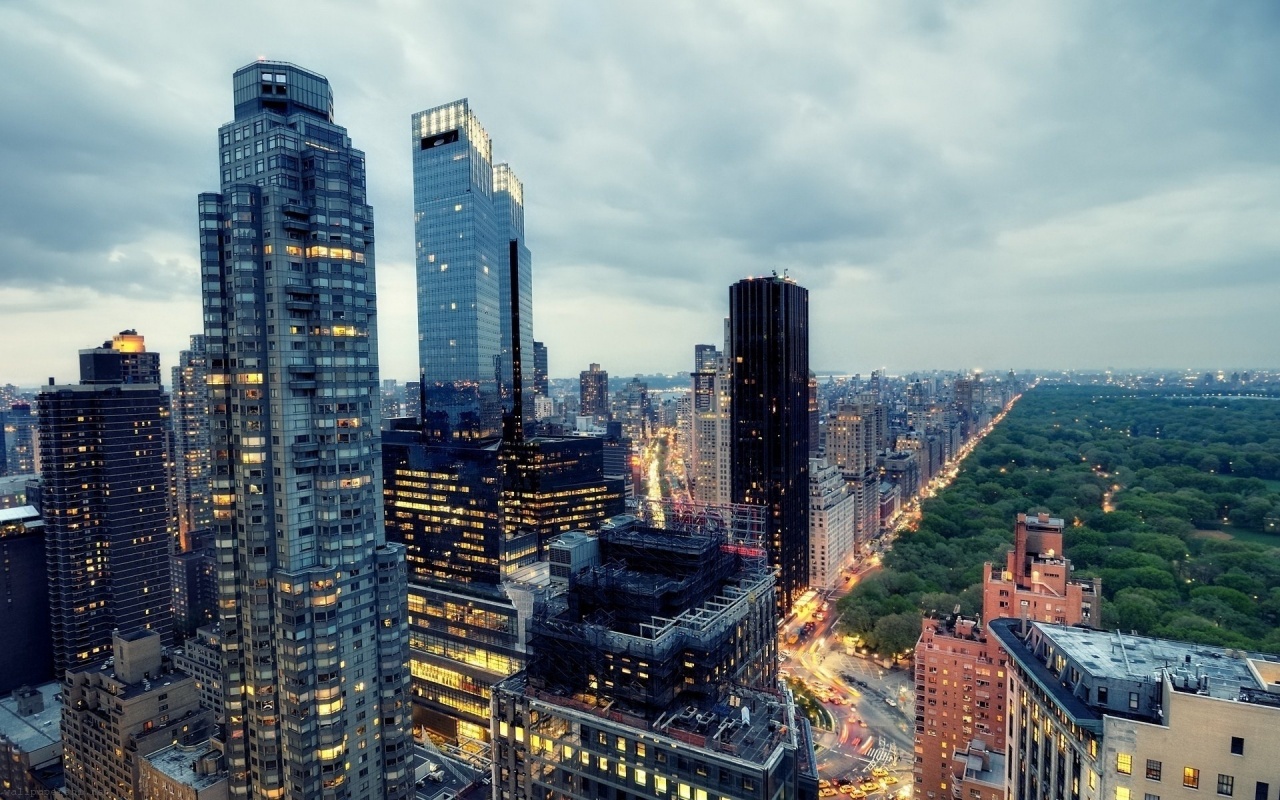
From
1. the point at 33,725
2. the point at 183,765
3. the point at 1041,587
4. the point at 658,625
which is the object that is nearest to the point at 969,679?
the point at 1041,587

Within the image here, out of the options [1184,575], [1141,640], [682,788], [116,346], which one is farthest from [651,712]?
[116,346]

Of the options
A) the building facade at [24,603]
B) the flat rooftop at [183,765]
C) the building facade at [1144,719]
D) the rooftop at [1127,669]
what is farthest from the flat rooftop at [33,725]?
the rooftop at [1127,669]

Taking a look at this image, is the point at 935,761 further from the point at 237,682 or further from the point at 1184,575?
the point at 1184,575

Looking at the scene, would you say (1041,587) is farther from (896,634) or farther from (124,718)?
(124,718)

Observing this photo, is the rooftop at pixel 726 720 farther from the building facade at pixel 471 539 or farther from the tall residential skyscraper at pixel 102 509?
the tall residential skyscraper at pixel 102 509

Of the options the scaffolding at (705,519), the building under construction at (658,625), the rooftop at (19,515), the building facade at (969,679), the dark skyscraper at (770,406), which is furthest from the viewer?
the dark skyscraper at (770,406)

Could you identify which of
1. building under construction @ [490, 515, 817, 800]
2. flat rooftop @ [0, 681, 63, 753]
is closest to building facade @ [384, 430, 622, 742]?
building under construction @ [490, 515, 817, 800]

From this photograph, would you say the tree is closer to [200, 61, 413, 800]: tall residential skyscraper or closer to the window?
the window
